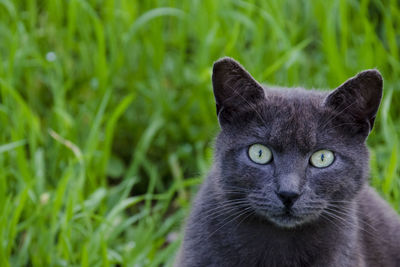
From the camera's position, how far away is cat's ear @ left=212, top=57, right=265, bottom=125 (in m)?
2.61

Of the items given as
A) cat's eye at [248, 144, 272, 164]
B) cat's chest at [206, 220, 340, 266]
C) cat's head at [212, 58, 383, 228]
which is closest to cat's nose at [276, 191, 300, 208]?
cat's head at [212, 58, 383, 228]

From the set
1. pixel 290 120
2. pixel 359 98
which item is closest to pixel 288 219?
pixel 290 120

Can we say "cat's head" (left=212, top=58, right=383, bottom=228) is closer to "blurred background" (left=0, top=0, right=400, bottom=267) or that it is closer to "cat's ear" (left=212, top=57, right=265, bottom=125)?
"cat's ear" (left=212, top=57, right=265, bottom=125)

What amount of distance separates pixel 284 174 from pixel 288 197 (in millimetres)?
88

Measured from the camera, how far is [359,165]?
2.62 metres

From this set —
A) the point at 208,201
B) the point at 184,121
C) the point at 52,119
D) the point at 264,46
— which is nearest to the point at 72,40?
the point at 52,119

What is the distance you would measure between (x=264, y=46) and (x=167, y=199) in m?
1.30

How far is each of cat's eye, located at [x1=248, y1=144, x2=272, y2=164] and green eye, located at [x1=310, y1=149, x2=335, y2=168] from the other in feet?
0.56

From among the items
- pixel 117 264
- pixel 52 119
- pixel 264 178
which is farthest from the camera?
pixel 52 119

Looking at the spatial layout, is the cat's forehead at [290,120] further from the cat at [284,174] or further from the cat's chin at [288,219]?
the cat's chin at [288,219]

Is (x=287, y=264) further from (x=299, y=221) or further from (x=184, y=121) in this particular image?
(x=184, y=121)

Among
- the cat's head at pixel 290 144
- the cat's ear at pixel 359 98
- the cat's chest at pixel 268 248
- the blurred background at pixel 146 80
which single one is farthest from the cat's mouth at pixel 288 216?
the blurred background at pixel 146 80

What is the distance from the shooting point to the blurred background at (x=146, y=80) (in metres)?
3.73

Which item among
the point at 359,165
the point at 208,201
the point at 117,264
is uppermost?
the point at 359,165
